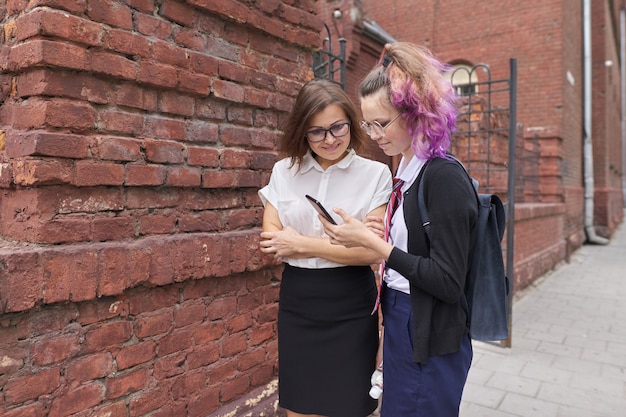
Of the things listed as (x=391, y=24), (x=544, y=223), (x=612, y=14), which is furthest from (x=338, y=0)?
(x=612, y=14)

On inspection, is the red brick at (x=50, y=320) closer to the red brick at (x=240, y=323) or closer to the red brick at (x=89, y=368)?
the red brick at (x=89, y=368)

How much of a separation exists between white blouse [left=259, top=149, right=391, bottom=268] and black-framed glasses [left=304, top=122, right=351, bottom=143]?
0.45 feet

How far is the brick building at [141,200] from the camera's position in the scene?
1.74 metres

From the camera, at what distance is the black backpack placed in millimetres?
1663

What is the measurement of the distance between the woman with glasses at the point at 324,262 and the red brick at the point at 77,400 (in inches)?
30.9

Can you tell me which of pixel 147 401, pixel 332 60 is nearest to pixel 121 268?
pixel 147 401

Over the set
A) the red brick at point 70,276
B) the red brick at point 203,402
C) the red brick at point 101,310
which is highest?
the red brick at point 70,276

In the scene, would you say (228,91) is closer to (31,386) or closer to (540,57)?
(31,386)

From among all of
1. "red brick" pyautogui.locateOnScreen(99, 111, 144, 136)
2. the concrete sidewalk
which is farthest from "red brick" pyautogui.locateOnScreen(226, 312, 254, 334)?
the concrete sidewalk

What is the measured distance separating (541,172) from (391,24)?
21.8 ft

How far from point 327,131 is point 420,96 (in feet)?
1.52

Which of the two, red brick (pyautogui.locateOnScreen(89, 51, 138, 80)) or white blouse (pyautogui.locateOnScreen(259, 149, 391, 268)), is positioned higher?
red brick (pyautogui.locateOnScreen(89, 51, 138, 80))

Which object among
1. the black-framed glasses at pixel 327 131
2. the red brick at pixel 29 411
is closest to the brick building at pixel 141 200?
the red brick at pixel 29 411

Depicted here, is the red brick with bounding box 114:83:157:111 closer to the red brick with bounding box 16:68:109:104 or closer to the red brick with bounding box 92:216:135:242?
the red brick with bounding box 16:68:109:104
